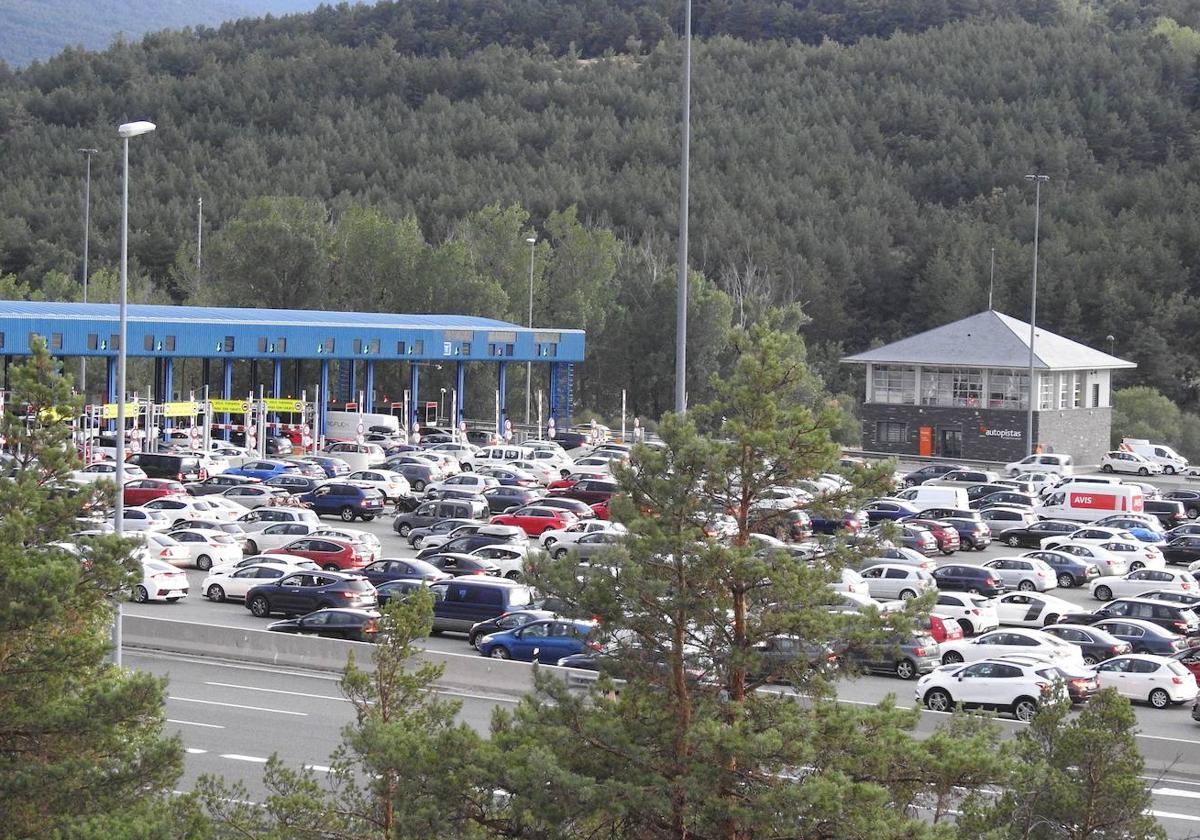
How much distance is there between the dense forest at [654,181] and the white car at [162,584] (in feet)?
164

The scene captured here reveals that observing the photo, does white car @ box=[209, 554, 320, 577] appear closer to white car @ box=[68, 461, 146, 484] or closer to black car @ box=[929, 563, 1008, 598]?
white car @ box=[68, 461, 146, 484]

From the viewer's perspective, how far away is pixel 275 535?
4300 centimetres

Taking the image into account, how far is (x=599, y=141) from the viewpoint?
153 meters

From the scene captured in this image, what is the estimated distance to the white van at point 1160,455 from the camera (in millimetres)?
70688

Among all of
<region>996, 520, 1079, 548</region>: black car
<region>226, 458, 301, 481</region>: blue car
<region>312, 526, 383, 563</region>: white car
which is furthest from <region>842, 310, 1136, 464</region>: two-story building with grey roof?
<region>312, 526, 383, 563</region>: white car

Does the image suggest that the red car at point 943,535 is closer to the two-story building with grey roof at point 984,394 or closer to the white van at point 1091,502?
the white van at point 1091,502

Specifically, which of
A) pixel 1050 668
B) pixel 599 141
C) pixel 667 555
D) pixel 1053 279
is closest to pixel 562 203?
pixel 599 141

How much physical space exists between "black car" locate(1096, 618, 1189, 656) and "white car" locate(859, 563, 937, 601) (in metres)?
5.52

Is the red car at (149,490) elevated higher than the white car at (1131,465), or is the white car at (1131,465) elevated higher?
the white car at (1131,465)

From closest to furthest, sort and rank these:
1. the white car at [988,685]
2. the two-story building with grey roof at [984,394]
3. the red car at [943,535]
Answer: the white car at [988,685]
the red car at [943,535]
the two-story building with grey roof at [984,394]

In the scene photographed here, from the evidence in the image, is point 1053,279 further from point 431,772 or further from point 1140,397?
point 431,772

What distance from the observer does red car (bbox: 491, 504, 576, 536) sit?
46312mm

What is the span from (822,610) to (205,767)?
1190 cm

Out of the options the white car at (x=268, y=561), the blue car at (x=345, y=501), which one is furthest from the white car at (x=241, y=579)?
the blue car at (x=345, y=501)
